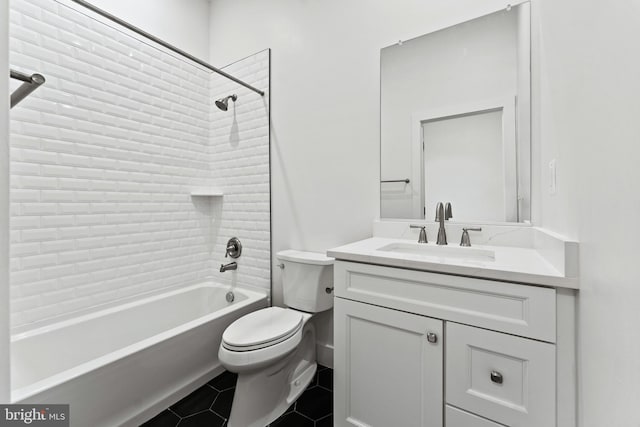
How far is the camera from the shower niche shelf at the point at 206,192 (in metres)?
2.24

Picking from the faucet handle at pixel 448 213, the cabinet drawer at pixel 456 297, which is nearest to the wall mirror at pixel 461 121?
the faucet handle at pixel 448 213

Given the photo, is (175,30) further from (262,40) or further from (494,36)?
(494,36)

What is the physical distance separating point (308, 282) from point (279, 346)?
434 millimetres

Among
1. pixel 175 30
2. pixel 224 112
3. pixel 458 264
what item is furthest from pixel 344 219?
pixel 175 30

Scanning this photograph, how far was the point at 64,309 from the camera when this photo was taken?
1.61 meters

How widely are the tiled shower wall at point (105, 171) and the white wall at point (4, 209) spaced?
1277 mm

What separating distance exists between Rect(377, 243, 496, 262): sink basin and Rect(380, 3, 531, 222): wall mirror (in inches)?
8.9

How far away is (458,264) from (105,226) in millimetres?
2023

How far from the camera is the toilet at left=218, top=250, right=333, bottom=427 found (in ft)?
4.34

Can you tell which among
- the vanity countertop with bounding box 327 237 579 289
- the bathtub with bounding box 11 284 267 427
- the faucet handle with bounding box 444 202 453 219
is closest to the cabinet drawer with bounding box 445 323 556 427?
the vanity countertop with bounding box 327 237 579 289

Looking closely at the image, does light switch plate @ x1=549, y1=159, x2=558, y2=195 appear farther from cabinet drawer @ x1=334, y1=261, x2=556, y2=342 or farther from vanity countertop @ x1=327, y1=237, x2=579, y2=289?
cabinet drawer @ x1=334, y1=261, x2=556, y2=342

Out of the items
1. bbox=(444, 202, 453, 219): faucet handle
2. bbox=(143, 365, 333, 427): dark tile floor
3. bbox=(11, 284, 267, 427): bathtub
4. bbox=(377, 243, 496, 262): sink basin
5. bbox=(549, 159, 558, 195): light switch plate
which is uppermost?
bbox=(549, 159, 558, 195): light switch plate

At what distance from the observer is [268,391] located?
1.44 meters

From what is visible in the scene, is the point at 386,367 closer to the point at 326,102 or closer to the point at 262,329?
the point at 262,329
